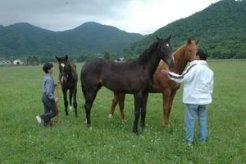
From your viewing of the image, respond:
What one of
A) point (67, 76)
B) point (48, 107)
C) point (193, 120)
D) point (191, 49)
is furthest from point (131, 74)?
point (67, 76)

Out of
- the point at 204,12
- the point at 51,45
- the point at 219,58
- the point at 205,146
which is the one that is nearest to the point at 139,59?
the point at 205,146

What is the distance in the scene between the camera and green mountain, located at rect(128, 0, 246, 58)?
386ft

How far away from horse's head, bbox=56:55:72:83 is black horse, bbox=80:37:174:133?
6.21 ft

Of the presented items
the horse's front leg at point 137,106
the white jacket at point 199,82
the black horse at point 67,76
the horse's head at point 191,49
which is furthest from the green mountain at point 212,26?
the white jacket at point 199,82

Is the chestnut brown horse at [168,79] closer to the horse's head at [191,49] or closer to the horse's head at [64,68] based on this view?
the horse's head at [191,49]

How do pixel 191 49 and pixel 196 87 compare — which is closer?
pixel 196 87

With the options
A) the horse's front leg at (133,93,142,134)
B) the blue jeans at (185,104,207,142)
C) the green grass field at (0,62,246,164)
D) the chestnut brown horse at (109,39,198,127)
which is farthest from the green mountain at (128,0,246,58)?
the blue jeans at (185,104,207,142)

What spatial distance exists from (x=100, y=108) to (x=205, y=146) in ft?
24.3

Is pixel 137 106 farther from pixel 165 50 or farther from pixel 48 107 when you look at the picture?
pixel 48 107

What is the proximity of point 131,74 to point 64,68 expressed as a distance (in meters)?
3.34

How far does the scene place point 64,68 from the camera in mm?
12750

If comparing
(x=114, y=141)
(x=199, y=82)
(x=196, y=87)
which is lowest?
(x=114, y=141)

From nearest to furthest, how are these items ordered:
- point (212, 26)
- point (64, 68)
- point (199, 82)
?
point (199, 82), point (64, 68), point (212, 26)

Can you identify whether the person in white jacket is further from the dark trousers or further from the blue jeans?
the dark trousers
